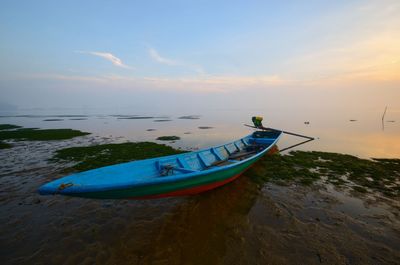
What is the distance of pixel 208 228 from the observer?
6.02 metres

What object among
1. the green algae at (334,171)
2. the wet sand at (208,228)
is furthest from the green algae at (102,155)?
the green algae at (334,171)

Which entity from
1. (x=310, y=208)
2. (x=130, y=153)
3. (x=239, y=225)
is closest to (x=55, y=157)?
(x=130, y=153)

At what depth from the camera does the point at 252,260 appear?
467 cm

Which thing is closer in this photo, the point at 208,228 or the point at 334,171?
the point at 208,228

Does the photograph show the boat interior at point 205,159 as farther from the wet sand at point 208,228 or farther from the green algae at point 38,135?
the green algae at point 38,135

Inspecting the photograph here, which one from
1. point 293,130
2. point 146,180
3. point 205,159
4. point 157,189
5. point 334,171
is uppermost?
point 146,180

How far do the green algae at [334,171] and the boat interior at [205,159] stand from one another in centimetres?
163

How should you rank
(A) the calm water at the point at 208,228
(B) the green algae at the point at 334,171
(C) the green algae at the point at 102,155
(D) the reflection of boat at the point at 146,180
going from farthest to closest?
(C) the green algae at the point at 102,155 → (B) the green algae at the point at 334,171 → (A) the calm water at the point at 208,228 → (D) the reflection of boat at the point at 146,180

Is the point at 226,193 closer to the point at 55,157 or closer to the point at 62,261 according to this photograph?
Answer: the point at 62,261

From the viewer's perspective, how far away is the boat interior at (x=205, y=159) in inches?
283

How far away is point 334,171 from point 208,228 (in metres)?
→ 9.93

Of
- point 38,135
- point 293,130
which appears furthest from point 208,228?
point 293,130

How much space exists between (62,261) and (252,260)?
182 inches

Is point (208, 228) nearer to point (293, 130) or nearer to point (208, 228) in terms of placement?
point (208, 228)
